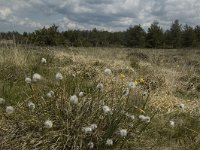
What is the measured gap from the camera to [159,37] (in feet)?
184

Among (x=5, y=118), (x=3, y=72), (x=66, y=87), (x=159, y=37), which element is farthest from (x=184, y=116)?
(x=159, y=37)

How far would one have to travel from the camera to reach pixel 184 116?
5.58 meters

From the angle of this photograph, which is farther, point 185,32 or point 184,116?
point 185,32

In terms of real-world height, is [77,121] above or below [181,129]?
above

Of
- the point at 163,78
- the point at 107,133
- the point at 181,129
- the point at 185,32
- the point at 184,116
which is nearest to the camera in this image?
the point at 107,133

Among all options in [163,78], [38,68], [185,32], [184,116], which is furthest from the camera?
[185,32]

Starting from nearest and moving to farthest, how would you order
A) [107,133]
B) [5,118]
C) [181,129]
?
[107,133] < [5,118] < [181,129]

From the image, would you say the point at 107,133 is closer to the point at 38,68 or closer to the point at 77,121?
the point at 77,121

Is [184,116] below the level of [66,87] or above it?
below

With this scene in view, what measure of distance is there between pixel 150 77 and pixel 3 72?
3197mm

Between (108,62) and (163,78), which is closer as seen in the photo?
(163,78)

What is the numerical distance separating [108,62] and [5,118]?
6.87 m

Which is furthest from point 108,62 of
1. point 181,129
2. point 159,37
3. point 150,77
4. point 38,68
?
point 159,37

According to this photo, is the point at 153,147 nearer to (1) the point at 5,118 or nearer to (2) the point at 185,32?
(1) the point at 5,118
